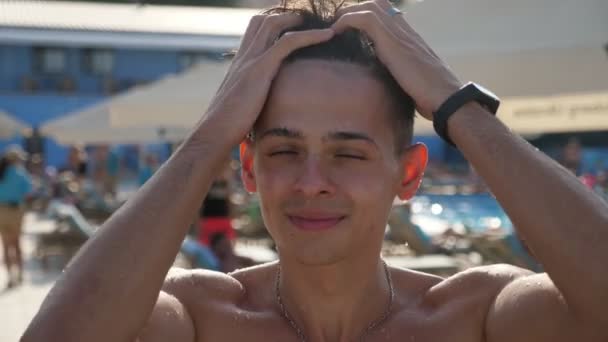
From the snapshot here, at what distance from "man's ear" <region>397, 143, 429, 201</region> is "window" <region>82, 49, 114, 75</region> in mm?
31622

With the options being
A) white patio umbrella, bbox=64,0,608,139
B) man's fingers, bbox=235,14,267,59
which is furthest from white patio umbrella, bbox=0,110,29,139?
man's fingers, bbox=235,14,267,59

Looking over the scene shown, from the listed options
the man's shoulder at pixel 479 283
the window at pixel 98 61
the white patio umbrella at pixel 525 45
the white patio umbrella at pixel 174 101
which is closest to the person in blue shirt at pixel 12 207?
the white patio umbrella at pixel 174 101

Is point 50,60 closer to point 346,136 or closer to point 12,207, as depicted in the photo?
point 12,207

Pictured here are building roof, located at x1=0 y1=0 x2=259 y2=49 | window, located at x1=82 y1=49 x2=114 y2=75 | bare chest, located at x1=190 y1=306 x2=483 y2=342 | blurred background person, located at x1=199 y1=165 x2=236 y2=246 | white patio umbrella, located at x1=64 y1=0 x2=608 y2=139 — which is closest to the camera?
bare chest, located at x1=190 y1=306 x2=483 y2=342

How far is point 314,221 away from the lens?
1761mm

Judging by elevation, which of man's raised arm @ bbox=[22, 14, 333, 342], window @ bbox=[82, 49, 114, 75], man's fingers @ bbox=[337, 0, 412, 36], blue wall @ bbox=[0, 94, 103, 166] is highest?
man's fingers @ bbox=[337, 0, 412, 36]

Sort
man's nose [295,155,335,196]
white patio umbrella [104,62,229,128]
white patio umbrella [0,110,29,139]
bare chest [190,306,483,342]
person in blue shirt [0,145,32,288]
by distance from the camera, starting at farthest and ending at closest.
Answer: white patio umbrella [0,110,29,139] → person in blue shirt [0,145,32,288] → white patio umbrella [104,62,229,128] → bare chest [190,306,483,342] → man's nose [295,155,335,196]

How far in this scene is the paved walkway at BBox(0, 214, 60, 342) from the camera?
7.06m

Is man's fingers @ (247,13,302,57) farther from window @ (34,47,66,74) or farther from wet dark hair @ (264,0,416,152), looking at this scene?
window @ (34,47,66,74)

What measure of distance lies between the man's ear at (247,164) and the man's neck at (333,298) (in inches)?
8.3

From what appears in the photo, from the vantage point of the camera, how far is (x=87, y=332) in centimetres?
159

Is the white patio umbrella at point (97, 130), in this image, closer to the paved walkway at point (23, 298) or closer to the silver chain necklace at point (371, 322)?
the paved walkway at point (23, 298)

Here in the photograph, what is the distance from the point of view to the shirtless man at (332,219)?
163 cm

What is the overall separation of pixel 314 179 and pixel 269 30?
0.42m
